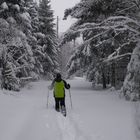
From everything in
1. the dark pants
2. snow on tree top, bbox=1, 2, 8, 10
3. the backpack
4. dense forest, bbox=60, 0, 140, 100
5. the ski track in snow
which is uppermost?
snow on tree top, bbox=1, 2, 8, 10

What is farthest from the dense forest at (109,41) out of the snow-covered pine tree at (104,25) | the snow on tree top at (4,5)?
the snow on tree top at (4,5)

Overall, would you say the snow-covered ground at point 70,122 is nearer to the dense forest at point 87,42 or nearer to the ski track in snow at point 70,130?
the ski track in snow at point 70,130

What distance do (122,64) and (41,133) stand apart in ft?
44.1

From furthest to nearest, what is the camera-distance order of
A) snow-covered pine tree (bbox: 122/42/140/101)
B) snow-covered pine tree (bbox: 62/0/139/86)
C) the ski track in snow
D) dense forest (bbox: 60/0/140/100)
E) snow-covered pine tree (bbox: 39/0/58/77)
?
1. snow-covered pine tree (bbox: 39/0/58/77)
2. snow-covered pine tree (bbox: 62/0/139/86)
3. dense forest (bbox: 60/0/140/100)
4. snow-covered pine tree (bbox: 122/42/140/101)
5. the ski track in snow

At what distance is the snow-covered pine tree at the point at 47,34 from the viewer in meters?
39.8

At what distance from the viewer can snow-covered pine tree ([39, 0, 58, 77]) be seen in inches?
1566

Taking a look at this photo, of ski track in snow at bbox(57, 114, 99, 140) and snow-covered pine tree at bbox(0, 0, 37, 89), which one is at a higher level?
snow-covered pine tree at bbox(0, 0, 37, 89)

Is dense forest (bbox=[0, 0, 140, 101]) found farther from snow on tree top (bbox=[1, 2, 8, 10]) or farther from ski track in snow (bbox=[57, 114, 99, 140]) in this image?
ski track in snow (bbox=[57, 114, 99, 140])

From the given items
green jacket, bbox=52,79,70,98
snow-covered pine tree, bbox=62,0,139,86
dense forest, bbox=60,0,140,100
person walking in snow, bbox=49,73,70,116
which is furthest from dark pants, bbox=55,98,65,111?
snow-covered pine tree, bbox=62,0,139,86

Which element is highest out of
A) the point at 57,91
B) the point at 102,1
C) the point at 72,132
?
the point at 102,1

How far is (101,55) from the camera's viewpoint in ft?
76.5

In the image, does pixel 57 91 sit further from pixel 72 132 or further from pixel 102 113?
pixel 72 132

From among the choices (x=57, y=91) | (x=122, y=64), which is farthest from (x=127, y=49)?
(x=57, y=91)

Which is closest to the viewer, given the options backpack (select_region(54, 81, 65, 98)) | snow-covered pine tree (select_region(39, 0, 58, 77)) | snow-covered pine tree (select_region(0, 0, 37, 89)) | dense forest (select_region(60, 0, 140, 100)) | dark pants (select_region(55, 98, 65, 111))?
dark pants (select_region(55, 98, 65, 111))
